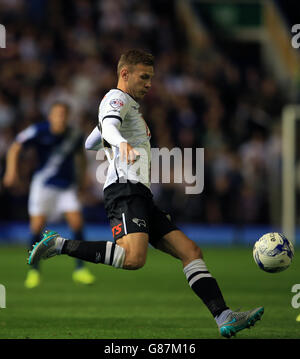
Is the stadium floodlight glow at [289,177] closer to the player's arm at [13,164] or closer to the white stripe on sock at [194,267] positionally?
the player's arm at [13,164]

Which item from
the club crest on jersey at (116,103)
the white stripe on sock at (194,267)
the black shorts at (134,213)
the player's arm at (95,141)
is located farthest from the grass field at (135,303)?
the club crest on jersey at (116,103)

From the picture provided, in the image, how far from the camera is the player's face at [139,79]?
20.5 feet

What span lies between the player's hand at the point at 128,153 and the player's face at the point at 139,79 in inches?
30.3

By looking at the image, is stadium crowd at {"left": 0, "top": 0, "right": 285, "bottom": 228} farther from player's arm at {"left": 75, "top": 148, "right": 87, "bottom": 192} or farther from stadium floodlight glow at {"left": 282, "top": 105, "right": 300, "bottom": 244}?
player's arm at {"left": 75, "top": 148, "right": 87, "bottom": 192}

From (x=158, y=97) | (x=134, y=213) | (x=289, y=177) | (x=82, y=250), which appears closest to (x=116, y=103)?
(x=134, y=213)

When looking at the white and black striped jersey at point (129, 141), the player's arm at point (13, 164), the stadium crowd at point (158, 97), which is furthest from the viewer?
the stadium crowd at point (158, 97)

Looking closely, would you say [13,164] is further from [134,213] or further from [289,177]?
[289,177]

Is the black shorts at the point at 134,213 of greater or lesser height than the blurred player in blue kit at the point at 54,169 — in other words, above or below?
below

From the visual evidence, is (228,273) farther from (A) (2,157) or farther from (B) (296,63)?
(B) (296,63)

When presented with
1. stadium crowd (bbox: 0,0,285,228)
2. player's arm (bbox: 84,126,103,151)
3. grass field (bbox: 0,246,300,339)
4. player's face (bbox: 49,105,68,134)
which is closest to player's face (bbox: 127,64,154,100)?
player's arm (bbox: 84,126,103,151)

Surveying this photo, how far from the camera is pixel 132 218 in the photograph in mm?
6094

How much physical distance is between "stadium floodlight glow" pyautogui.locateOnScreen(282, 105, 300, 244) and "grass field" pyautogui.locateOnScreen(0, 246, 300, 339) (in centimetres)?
466

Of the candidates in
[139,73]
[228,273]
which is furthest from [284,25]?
[139,73]

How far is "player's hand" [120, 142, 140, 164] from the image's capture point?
549 cm
